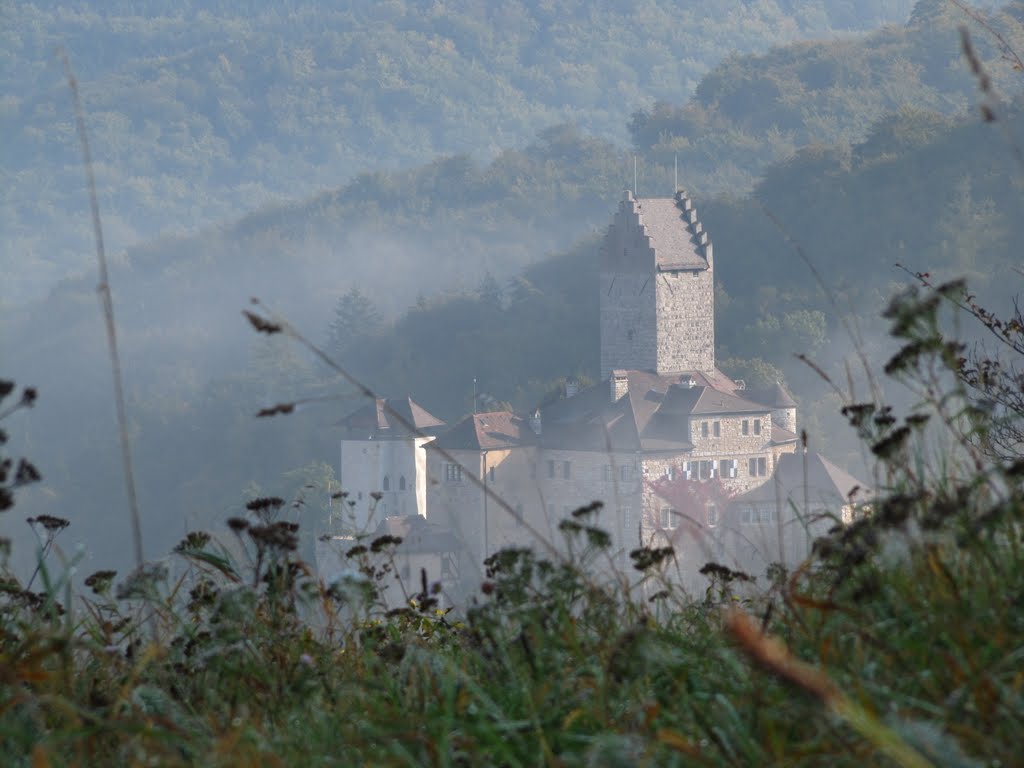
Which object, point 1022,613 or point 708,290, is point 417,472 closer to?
point 708,290

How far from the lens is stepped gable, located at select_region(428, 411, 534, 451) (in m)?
49.9

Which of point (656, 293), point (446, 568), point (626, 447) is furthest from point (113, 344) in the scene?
point (656, 293)

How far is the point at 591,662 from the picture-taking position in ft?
8.43

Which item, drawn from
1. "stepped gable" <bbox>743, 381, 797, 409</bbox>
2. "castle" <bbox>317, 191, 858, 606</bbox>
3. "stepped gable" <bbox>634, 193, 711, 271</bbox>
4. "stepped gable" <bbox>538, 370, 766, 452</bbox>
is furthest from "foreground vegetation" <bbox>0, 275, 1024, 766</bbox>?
"stepped gable" <bbox>634, 193, 711, 271</bbox>

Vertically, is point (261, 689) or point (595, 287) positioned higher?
point (595, 287)

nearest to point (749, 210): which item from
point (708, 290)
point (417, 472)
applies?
point (708, 290)

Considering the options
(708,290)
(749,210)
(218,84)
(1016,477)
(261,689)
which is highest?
(218,84)

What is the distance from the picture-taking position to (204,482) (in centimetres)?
7488

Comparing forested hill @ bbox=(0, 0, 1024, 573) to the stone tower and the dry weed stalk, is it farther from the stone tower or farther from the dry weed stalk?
the dry weed stalk

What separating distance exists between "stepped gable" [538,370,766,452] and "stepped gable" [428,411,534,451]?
740 millimetres

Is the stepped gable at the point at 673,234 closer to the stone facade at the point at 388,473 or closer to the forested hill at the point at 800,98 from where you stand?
the stone facade at the point at 388,473

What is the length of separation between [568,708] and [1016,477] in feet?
2.43

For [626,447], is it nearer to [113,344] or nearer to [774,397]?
[774,397]

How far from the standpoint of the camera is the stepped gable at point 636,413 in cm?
5019
